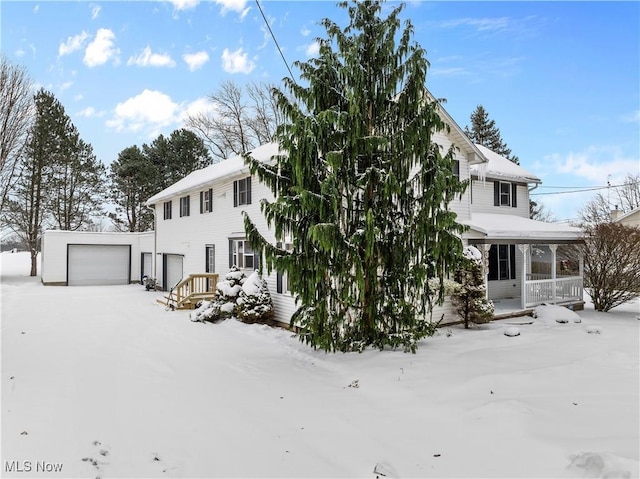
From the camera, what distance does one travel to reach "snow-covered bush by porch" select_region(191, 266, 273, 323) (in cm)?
1132

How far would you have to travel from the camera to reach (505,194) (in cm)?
1533

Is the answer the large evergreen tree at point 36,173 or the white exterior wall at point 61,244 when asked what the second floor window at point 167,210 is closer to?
the white exterior wall at point 61,244

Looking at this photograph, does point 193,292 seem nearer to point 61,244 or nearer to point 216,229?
point 216,229

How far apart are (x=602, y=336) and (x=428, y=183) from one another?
244 inches

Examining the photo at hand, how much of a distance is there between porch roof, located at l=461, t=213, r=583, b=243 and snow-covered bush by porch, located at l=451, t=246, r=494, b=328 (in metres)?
0.75

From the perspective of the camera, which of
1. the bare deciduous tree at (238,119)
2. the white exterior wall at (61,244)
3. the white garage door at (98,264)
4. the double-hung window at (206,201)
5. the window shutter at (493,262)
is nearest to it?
the window shutter at (493,262)

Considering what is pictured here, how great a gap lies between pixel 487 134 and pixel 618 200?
12.6 m

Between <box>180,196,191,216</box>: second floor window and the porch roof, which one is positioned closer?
the porch roof

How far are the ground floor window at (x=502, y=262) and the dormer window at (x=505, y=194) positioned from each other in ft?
5.49

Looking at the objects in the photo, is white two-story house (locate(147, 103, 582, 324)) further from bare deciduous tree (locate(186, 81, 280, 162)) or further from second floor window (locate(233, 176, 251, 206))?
bare deciduous tree (locate(186, 81, 280, 162))

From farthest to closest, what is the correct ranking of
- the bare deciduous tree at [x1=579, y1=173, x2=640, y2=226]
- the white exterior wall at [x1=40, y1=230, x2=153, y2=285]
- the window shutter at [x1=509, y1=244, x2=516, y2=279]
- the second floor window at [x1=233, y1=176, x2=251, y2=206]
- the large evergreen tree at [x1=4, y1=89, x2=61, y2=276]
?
the bare deciduous tree at [x1=579, y1=173, x2=640, y2=226] < the large evergreen tree at [x1=4, y1=89, x2=61, y2=276] < the white exterior wall at [x1=40, y1=230, x2=153, y2=285] < the window shutter at [x1=509, y1=244, x2=516, y2=279] < the second floor window at [x1=233, y1=176, x2=251, y2=206]

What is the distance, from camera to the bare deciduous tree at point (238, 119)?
89.7ft

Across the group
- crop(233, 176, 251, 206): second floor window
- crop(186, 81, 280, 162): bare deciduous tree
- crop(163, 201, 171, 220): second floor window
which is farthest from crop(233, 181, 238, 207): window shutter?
crop(186, 81, 280, 162): bare deciduous tree

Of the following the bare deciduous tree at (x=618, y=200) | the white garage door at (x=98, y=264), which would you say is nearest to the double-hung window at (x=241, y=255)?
the white garage door at (x=98, y=264)
